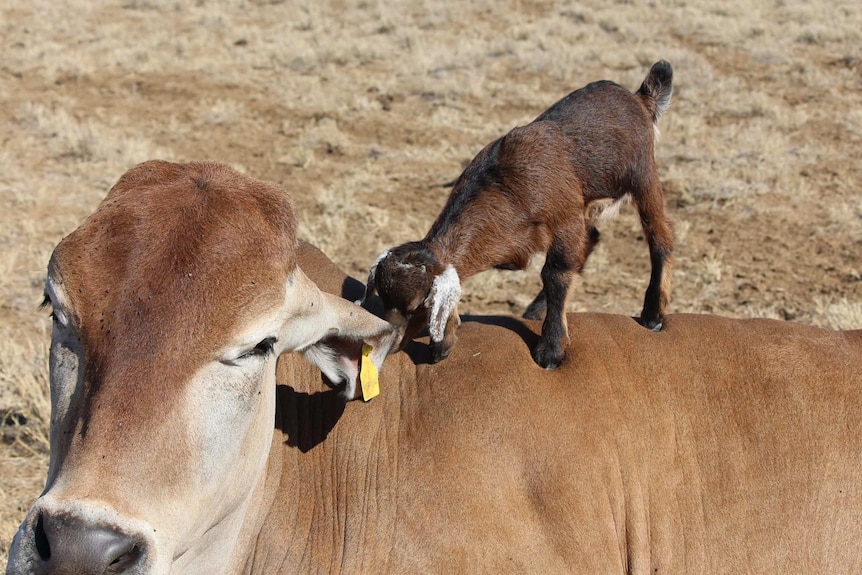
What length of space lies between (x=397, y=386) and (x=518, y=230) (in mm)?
1308

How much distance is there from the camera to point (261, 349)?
2852 millimetres

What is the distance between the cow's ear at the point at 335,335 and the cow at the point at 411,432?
0.5 inches

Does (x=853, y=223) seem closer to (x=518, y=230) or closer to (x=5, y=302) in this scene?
(x=518, y=230)

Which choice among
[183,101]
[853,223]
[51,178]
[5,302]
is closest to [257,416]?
[5,302]

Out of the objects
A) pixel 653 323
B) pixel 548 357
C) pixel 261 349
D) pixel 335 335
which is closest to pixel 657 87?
pixel 653 323

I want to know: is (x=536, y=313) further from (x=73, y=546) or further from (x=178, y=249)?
(x=73, y=546)

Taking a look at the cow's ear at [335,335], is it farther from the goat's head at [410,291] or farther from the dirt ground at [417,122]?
the dirt ground at [417,122]

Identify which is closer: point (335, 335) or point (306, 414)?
point (335, 335)

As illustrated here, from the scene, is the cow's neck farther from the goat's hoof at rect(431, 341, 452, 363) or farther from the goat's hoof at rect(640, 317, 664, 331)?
the goat's hoof at rect(640, 317, 664, 331)

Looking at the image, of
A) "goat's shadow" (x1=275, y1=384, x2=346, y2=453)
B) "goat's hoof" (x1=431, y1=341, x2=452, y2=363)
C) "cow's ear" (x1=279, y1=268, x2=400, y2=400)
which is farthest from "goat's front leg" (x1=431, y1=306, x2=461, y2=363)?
"goat's shadow" (x1=275, y1=384, x2=346, y2=453)

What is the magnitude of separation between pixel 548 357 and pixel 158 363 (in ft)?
6.44

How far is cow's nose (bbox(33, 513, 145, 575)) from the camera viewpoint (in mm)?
2291

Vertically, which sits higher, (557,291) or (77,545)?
(77,545)

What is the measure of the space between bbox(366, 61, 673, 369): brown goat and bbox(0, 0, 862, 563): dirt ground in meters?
2.66
